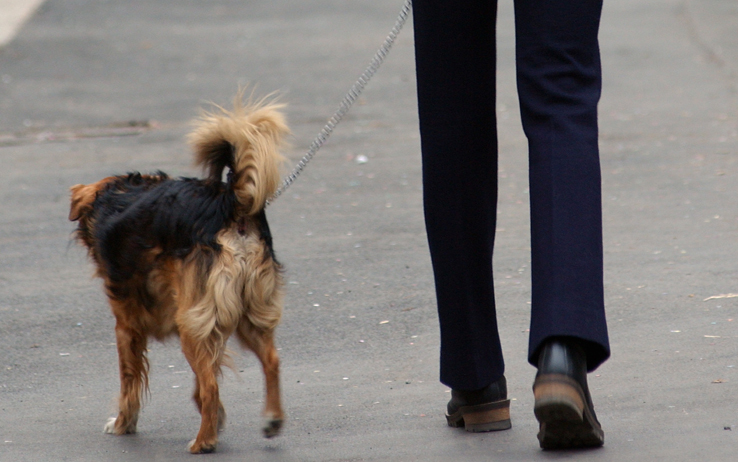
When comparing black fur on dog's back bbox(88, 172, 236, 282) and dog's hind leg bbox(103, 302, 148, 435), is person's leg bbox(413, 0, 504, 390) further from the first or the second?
dog's hind leg bbox(103, 302, 148, 435)

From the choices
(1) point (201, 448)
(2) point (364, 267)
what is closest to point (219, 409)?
(1) point (201, 448)

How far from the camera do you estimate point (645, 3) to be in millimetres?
16578

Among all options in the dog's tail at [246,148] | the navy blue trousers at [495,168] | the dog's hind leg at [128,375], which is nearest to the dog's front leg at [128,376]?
the dog's hind leg at [128,375]

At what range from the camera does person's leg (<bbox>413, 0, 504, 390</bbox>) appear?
280cm

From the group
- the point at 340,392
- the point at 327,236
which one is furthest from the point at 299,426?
the point at 327,236

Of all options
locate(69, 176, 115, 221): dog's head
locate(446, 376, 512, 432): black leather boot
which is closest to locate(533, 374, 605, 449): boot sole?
locate(446, 376, 512, 432): black leather boot

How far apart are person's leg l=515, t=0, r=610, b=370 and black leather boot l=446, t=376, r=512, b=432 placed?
43 cm

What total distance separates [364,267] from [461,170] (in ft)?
7.91

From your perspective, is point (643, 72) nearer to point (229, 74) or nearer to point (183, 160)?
point (229, 74)

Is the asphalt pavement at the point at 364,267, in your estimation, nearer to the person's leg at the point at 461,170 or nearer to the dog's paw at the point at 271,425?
the dog's paw at the point at 271,425

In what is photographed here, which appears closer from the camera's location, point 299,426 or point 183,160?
point 299,426

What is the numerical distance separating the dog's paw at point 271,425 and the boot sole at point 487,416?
57 cm

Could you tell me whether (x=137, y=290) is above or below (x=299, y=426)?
above

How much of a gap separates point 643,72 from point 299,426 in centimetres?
879
